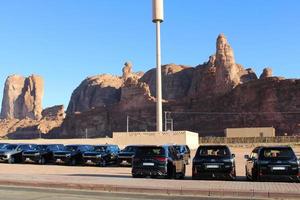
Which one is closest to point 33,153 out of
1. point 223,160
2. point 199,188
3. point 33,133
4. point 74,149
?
point 74,149

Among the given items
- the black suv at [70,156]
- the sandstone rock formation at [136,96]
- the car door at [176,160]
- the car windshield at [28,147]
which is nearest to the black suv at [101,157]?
the black suv at [70,156]

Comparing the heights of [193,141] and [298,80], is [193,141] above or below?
below

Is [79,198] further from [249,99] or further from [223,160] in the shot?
[249,99]

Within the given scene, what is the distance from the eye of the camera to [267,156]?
20.8m

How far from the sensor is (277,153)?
20.9 m

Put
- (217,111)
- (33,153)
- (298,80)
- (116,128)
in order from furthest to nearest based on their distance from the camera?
(116,128)
(217,111)
(298,80)
(33,153)

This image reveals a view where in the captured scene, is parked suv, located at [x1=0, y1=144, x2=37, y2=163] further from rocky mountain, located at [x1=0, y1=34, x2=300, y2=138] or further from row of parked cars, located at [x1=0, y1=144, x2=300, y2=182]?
rocky mountain, located at [x1=0, y1=34, x2=300, y2=138]

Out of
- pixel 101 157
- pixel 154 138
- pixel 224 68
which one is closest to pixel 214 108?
pixel 224 68

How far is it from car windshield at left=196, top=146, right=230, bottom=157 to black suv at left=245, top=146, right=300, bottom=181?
5.01ft

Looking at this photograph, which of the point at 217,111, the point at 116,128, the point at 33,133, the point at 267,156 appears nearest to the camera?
the point at 267,156

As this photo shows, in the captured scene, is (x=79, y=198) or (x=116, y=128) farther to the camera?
(x=116, y=128)

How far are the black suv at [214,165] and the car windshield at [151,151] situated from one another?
1663mm

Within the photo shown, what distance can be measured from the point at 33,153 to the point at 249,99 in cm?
12084

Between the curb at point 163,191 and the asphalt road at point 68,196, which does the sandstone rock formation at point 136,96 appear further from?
the asphalt road at point 68,196
